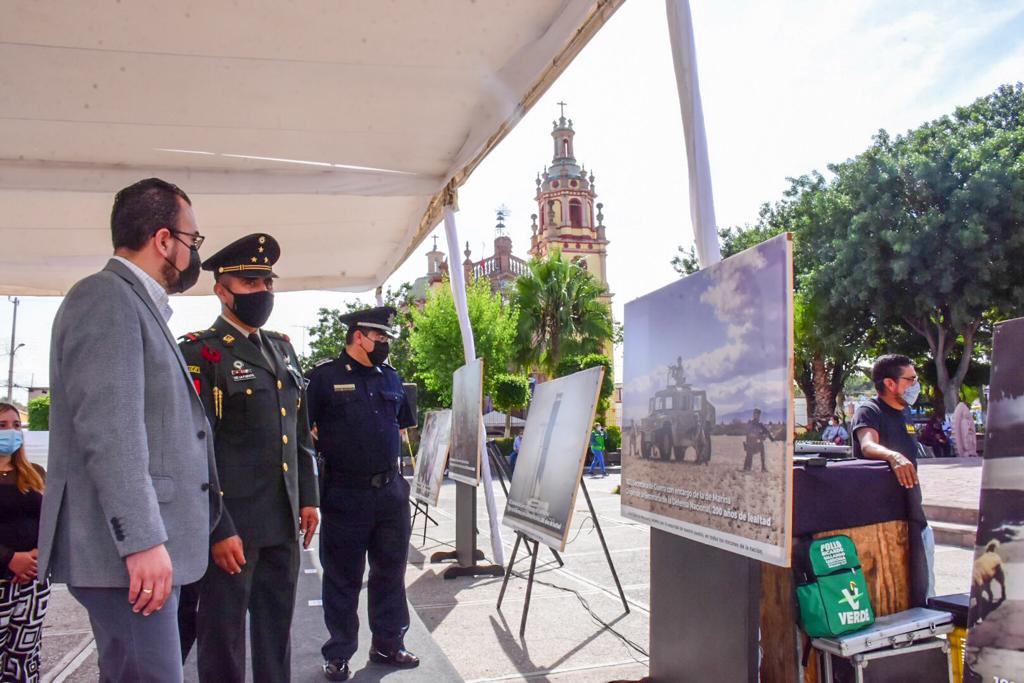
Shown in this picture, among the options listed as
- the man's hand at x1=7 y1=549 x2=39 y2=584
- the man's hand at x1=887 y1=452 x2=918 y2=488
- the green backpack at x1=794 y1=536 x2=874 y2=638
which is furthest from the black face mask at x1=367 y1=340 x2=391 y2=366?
the man's hand at x1=887 y1=452 x2=918 y2=488

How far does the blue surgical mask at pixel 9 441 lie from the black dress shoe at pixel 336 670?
73.1 inches

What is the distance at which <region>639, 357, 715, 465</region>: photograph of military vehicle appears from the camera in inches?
108

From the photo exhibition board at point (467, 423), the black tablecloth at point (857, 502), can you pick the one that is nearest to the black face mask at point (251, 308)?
the black tablecloth at point (857, 502)

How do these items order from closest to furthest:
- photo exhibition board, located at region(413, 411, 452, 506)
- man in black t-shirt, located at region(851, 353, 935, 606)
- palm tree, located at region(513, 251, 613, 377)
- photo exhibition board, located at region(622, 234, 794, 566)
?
photo exhibition board, located at region(622, 234, 794, 566)
man in black t-shirt, located at region(851, 353, 935, 606)
photo exhibition board, located at region(413, 411, 452, 506)
palm tree, located at region(513, 251, 613, 377)

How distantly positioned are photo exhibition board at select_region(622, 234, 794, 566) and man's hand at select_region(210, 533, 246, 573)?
1.57 m

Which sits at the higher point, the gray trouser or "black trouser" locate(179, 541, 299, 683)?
the gray trouser

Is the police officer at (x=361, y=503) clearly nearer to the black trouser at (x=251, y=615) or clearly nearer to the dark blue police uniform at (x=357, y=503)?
the dark blue police uniform at (x=357, y=503)

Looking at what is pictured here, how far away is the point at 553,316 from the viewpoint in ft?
113

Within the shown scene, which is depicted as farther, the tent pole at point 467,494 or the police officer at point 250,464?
the tent pole at point 467,494

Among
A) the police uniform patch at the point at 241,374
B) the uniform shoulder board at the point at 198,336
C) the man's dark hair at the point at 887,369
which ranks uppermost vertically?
the uniform shoulder board at the point at 198,336

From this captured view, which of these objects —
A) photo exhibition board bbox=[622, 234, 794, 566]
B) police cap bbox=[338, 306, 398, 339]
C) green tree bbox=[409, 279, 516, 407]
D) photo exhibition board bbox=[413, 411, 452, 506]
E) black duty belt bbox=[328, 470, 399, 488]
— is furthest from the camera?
green tree bbox=[409, 279, 516, 407]

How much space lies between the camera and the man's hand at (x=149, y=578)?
6.05 ft

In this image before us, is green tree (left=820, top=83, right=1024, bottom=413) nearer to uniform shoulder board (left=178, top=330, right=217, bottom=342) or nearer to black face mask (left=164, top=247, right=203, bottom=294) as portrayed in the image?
uniform shoulder board (left=178, top=330, right=217, bottom=342)

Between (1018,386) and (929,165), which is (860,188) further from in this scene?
→ (1018,386)
